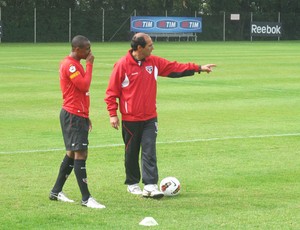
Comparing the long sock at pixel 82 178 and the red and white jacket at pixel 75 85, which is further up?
the red and white jacket at pixel 75 85

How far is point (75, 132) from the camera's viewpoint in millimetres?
9430

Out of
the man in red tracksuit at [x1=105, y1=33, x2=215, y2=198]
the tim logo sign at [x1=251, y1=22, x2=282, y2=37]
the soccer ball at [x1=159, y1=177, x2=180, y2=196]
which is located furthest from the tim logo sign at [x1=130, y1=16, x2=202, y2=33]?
the soccer ball at [x1=159, y1=177, x2=180, y2=196]

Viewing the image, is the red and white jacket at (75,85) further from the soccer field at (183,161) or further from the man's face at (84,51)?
the soccer field at (183,161)

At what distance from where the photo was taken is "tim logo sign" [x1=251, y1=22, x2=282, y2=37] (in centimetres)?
7019

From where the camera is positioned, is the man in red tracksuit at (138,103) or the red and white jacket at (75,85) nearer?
the red and white jacket at (75,85)

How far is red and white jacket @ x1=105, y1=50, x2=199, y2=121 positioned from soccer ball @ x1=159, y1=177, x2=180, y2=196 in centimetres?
75

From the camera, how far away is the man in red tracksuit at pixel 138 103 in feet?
32.8

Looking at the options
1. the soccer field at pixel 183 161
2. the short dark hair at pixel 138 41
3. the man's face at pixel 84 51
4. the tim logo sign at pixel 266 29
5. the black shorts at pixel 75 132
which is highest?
the short dark hair at pixel 138 41

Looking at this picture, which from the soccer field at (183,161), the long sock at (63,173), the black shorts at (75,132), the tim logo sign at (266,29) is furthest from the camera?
the tim logo sign at (266,29)

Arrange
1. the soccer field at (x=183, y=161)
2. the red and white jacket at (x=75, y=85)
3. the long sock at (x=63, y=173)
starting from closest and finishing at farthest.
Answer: the soccer field at (x=183, y=161)
the red and white jacket at (x=75, y=85)
the long sock at (x=63, y=173)

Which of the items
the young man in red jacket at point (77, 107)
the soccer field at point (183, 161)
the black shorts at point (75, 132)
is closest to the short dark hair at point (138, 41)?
the young man in red jacket at point (77, 107)

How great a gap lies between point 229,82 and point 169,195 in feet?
54.5

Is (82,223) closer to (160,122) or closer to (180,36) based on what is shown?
(160,122)

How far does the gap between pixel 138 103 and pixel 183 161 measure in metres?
2.53
